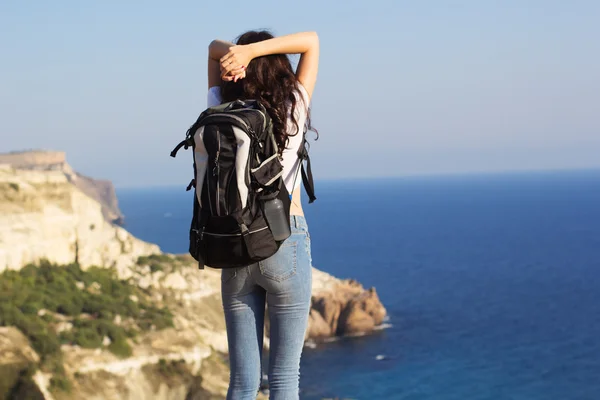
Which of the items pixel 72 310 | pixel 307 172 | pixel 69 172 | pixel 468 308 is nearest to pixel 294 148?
pixel 307 172

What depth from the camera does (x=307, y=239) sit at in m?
3.03

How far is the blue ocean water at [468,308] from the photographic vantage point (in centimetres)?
4750

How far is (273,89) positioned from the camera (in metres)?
3.03

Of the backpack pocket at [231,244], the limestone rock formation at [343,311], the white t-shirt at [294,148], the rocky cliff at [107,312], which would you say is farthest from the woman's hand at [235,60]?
the limestone rock formation at [343,311]

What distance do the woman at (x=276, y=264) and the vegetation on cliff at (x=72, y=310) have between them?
3372cm

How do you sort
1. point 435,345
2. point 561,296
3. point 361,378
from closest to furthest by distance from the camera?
1. point 361,378
2. point 435,345
3. point 561,296

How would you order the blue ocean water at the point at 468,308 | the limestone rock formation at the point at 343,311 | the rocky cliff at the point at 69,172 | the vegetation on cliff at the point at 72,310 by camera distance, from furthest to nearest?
the rocky cliff at the point at 69,172
the limestone rock formation at the point at 343,311
the blue ocean water at the point at 468,308
the vegetation on cliff at the point at 72,310

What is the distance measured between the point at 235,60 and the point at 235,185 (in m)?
0.56

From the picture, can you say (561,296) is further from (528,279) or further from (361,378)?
(361,378)

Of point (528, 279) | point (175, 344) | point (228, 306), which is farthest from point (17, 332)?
point (528, 279)

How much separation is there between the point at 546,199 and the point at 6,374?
163166 millimetres

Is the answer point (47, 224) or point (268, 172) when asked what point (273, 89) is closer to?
point (268, 172)

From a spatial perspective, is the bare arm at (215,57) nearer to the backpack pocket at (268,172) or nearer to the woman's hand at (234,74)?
the woman's hand at (234,74)

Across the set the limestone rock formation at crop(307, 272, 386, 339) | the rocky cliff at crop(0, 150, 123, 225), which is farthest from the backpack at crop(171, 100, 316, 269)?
the rocky cliff at crop(0, 150, 123, 225)
